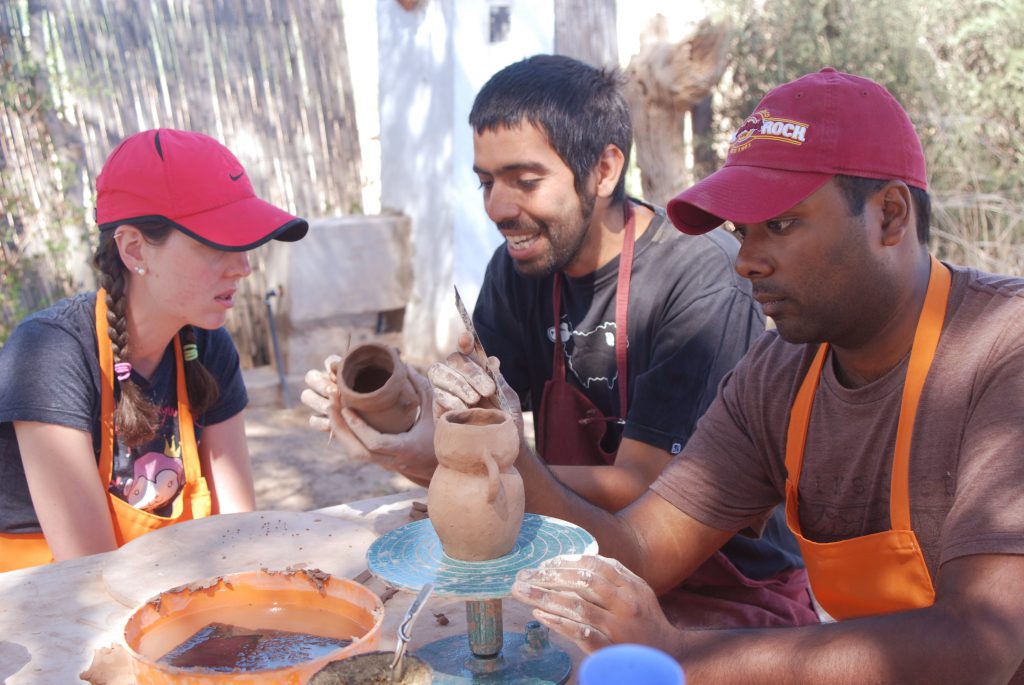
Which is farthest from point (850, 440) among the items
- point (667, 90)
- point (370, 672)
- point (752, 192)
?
point (667, 90)

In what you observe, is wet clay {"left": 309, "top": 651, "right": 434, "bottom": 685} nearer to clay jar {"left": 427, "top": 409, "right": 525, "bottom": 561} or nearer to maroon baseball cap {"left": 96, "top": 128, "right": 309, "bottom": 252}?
clay jar {"left": 427, "top": 409, "right": 525, "bottom": 561}

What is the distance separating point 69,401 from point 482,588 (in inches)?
58.0

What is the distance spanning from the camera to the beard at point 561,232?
2748mm

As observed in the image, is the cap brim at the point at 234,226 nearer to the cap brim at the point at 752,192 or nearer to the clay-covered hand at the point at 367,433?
the clay-covered hand at the point at 367,433

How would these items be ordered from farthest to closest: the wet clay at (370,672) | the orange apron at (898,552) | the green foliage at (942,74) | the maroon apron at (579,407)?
the green foliage at (942,74) < the maroon apron at (579,407) < the orange apron at (898,552) < the wet clay at (370,672)

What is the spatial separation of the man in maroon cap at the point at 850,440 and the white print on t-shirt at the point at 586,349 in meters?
0.62

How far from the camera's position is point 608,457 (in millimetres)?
2777

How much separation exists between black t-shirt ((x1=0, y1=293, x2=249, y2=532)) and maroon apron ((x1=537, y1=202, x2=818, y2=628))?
1.09 meters

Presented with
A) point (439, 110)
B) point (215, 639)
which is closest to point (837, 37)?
point (439, 110)

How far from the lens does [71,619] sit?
79.4 inches

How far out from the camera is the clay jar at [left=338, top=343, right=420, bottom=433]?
2.03 metres

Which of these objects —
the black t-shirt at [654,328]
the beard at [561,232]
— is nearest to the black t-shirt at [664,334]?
the black t-shirt at [654,328]

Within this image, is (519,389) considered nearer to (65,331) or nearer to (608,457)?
(608,457)

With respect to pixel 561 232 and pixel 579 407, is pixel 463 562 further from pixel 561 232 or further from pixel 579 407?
pixel 561 232
